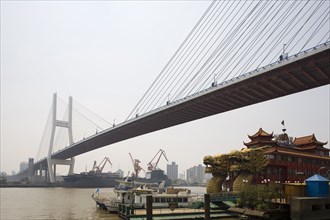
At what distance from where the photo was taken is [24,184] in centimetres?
14088

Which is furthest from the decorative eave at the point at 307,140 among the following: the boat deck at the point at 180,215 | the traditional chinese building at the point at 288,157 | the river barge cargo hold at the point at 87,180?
the river barge cargo hold at the point at 87,180

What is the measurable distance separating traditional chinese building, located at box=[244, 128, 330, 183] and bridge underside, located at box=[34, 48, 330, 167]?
6.00m

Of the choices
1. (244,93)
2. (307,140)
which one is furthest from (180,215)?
(307,140)

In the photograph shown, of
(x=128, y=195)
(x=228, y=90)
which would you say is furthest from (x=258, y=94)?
(x=128, y=195)

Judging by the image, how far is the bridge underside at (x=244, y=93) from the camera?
3700cm

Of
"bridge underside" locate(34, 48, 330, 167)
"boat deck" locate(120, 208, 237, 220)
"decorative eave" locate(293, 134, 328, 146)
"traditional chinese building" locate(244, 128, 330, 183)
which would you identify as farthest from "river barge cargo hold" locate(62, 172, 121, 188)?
"boat deck" locate(120, 208, 237, 220)

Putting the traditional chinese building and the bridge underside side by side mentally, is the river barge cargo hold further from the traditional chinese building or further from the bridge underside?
the traditional chinese building

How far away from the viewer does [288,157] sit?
47.2 meters

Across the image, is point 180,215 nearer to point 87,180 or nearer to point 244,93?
point 244,93

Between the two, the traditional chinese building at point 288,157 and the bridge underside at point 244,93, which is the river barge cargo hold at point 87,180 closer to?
the bridge underside at point 244,93

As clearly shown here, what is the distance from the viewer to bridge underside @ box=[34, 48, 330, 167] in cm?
3700

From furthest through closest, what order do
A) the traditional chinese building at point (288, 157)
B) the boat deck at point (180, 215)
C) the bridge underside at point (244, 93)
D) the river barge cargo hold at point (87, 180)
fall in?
the river barge cargo hold at point (87, 180) < the traditional chinese building at point (288, 157) < the bridge underside at point (244, 93) < the boat deck at point (180, 215)

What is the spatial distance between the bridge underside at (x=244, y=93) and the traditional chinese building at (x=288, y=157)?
6.00m

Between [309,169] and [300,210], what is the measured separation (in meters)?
28.5
